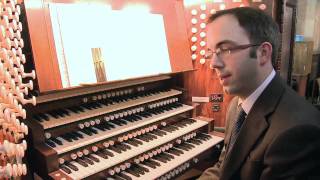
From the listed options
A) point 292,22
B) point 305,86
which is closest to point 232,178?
point 292,22

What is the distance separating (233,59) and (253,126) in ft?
1.07

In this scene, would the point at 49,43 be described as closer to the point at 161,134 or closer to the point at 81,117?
the point at 81,117

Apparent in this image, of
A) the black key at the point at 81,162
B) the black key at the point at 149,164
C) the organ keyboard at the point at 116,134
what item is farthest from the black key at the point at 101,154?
the black key at the point at 149,164

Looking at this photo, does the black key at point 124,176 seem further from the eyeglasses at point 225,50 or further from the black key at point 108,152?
the eyeglasses at point 225,50

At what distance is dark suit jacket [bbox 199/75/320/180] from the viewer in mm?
961

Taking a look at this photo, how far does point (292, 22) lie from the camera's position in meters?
3.39

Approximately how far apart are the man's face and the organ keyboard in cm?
96

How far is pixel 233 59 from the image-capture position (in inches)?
47.1

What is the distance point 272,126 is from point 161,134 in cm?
123

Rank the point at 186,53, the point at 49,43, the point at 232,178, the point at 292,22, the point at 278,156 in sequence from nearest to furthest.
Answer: the point at 278,156, the point at 232,178, the point at 49,43, the point at 186,53, the point at 292,22

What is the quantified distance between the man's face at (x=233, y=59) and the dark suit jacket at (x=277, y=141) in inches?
4.0

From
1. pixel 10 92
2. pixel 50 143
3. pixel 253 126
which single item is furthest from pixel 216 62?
pixel 50 143

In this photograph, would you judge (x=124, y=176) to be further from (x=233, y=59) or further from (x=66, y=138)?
(x=233, y=59)

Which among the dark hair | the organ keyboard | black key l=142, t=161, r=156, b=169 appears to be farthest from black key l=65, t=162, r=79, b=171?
the dark hair
